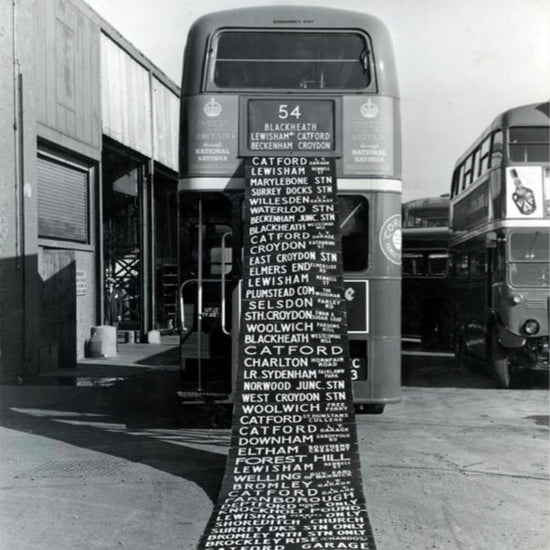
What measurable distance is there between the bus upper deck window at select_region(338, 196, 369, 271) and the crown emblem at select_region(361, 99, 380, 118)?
82 cm

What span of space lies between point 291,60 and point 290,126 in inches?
28.3

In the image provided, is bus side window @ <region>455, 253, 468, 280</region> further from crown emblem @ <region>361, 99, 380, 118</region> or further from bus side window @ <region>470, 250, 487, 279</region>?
crown emblem @ <region>361, 99, 380, 118</region>

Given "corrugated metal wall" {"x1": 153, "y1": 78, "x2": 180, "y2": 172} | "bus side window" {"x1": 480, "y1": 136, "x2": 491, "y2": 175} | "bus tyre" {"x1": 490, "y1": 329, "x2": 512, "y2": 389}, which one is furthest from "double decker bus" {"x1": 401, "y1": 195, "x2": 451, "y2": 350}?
"corrugated metal wall" {"x1": 153, "y1": 78, "x2": 180, "y2": 172}

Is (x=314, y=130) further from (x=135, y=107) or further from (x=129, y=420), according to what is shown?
(x=135, y=107)

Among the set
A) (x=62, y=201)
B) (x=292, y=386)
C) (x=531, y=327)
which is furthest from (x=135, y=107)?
(x=292, y=386)

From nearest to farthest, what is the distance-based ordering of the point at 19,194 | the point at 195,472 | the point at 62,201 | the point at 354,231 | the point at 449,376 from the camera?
the point at 195,472
the point at 354,231
the point at 19,194
the point at 449,376
the point at 62,201

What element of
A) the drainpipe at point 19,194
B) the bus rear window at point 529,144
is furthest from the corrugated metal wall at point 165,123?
the bus rear window at point 529,144

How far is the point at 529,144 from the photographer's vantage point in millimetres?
11969

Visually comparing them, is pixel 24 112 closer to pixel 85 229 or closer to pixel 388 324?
pixel 85 229

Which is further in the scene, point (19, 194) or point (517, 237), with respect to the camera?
point (19, 194)

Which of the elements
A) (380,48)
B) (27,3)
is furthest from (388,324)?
(27,3)

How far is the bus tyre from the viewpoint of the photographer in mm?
12688

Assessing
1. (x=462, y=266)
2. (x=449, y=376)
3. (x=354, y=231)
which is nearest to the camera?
(x=354, y=231)

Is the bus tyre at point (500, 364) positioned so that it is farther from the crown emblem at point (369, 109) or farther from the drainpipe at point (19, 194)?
the drainpipe at point (19, 194)
